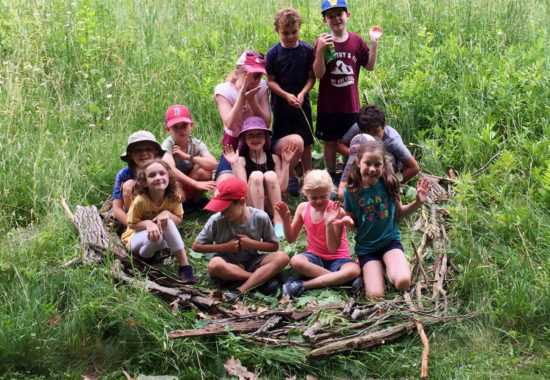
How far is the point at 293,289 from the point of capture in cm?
512

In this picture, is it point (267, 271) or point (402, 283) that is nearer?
point (402, 283)

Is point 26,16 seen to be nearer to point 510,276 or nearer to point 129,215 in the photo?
point 129,215

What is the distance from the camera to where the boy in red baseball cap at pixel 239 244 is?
17.0 ft

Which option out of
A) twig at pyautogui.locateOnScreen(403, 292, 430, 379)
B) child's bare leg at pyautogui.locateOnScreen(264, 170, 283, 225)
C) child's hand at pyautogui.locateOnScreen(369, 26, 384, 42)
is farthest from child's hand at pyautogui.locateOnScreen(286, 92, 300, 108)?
twig at pyautogui.locateOnScreen(403, 292, 430, 379)

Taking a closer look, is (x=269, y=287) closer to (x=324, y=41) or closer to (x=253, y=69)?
(x=253, y=69)

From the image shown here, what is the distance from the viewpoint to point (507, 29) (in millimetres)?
8703

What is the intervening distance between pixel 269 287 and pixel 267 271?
0.54 feet

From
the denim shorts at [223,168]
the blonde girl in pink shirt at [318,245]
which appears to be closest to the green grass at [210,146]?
the blonde girl in pink shirt at [318,245]

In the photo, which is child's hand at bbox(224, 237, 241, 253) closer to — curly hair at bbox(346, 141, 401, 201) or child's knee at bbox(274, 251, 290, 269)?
child's knee at bbox(274, 251, 290, 269)

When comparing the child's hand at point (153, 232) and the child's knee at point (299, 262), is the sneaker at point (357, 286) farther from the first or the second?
the child's hand at point (153, 232)

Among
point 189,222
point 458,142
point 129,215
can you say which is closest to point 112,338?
point 129,215

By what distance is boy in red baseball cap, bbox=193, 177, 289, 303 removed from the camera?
5180 millimetres

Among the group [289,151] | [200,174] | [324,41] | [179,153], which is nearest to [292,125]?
[289,151]

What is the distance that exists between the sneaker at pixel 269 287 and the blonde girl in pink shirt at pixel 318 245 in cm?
13
